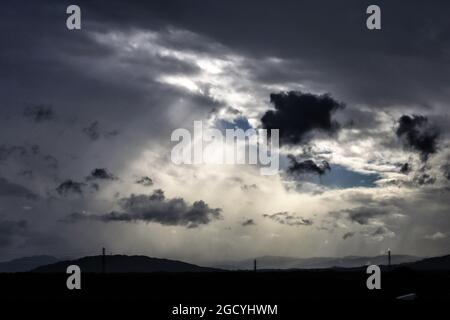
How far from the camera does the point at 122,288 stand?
10488 cm

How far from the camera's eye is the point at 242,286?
108 m

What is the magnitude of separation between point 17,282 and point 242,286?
39790 mm

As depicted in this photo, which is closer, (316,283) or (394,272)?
(394,272)
